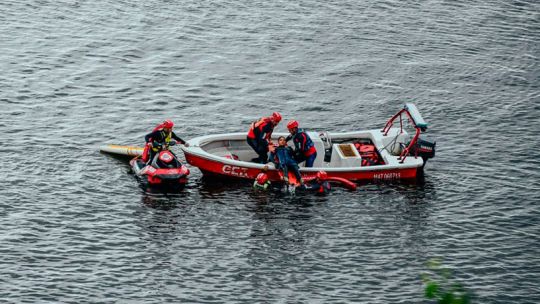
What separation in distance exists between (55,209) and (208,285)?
29.3ft

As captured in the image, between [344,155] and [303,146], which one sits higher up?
[303,146]

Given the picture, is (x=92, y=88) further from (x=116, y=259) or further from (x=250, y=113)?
→ (x=116, y=259)

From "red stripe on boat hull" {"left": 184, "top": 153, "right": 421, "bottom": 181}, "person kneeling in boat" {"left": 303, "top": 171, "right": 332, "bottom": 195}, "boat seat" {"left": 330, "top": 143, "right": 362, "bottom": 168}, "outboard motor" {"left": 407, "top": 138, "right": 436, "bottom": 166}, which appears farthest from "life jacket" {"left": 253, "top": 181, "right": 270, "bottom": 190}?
"outboard motor" {"left": 407, "top": 138, "right": 436, "bottom": 166}

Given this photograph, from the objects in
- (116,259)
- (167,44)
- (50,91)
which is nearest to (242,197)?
(116,259)

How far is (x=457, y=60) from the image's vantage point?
181 ft

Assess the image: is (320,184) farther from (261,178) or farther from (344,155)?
(261,178)

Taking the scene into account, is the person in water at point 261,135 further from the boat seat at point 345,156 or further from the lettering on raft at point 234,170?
the boat seat at point 345,156

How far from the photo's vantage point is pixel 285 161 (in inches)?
1380

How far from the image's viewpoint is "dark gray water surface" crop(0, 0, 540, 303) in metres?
29.1

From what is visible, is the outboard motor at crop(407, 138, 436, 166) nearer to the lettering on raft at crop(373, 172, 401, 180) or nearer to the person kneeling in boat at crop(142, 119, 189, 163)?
the lettering on raft at crop(373, 172, 401, 180)

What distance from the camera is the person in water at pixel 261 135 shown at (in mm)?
36531

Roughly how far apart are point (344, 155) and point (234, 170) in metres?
5.08

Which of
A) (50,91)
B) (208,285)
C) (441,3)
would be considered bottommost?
(208,285)

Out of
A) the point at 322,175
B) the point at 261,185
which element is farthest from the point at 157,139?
the point at 322,175
